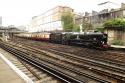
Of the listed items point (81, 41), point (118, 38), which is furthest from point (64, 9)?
point (81, 41)

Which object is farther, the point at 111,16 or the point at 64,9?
the point at 64,9

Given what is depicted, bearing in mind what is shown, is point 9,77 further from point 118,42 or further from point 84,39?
point 118,42

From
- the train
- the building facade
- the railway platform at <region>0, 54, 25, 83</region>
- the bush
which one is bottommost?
the railway platform at <region>0, 54, 25, 83</region>

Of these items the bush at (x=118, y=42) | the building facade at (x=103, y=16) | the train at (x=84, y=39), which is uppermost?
the building facade at (x=103, y=16)

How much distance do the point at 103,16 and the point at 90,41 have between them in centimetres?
2768

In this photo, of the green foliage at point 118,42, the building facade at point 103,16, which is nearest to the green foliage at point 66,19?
the building facade at point 103,16

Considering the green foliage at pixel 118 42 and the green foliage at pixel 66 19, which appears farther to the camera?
the green foliage at pixel 66 19

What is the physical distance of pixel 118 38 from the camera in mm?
32250

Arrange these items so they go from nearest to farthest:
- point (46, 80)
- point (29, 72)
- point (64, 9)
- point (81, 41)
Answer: point (46, 80)
point (29, 72)
point (81, 41)
point (64, 9)

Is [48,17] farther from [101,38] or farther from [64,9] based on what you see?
[101,38]

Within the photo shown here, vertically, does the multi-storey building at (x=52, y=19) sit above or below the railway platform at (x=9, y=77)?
above

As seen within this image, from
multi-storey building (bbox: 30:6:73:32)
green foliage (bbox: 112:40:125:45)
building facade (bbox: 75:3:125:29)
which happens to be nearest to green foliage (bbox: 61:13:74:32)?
multi-storey building (bbox: 30:6:73:32)

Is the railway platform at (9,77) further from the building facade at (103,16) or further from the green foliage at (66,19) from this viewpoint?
the green foliage at (66,19)

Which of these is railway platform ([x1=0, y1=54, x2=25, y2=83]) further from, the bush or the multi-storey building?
the multi-storey building
